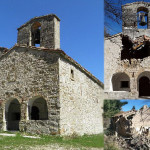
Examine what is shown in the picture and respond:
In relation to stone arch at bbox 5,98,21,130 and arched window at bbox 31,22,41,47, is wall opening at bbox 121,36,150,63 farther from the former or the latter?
arched window at bbox 31,22,41,47

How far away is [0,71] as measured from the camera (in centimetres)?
1140

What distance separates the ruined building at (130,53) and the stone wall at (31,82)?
21.0 ft

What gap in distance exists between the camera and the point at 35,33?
44.8ft

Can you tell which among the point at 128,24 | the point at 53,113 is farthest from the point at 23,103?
the point at 128,24

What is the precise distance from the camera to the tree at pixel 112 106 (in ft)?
4.80

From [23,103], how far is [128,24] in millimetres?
8643

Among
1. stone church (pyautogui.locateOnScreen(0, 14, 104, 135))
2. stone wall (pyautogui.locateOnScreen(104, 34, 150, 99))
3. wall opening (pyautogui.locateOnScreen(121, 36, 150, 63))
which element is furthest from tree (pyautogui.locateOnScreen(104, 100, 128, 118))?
stone church (pyautogui.locateOnScreen(0, 14, 104, 135))

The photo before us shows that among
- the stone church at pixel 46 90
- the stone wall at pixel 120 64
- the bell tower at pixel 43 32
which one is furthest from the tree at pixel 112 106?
the bell tower at pixel 43 32

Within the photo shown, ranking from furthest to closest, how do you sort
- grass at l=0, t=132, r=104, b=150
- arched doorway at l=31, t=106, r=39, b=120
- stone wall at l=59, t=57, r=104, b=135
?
arched doorway at l=31, t=106, r=39, b=120
stone wall at l=59, t=57, r=104, b=135
grass at l=0, t=132, r=104, b=150

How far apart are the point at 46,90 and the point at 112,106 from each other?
26.4 ft

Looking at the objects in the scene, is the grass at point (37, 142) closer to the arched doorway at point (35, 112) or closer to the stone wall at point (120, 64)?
the arched doorway at point (35, 112)

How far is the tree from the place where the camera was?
1.46m

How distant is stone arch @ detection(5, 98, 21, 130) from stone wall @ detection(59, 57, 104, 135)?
134 inches

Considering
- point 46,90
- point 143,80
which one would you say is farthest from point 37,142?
point 143,80
